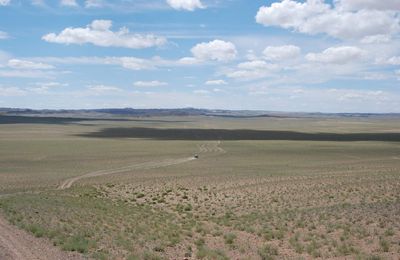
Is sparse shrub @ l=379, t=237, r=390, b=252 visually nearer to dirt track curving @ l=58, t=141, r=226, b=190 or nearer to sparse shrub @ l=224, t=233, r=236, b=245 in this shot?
sparse shrub @ l=224, t=233, r=236, b=245

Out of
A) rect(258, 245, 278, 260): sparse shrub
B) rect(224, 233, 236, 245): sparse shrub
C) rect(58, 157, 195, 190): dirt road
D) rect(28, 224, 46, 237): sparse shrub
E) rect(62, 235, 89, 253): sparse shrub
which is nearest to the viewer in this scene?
rect(62, 235, 89, 253): sparse shrub

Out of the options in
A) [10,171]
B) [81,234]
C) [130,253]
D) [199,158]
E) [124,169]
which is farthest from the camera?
[199,158]

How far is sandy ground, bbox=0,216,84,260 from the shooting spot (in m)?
14.0

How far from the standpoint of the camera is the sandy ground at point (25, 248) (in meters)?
14.0

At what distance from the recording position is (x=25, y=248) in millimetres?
14969

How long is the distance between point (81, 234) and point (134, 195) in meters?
16.7

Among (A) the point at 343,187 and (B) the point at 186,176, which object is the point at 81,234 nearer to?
(A) the point at 343,187

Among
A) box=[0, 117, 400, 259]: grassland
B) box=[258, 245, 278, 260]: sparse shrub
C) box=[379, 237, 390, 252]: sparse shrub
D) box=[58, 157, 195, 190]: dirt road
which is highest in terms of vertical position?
box=[379, 237, 390, 252]: sparse shrub

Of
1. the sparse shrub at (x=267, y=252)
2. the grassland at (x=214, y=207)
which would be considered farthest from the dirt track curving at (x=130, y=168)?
the sparse shrub at (x=267, y=252)

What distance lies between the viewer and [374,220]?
20.7 m

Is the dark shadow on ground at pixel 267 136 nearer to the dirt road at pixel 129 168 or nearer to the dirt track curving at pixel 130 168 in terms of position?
the dirt track curving at pixel 130 168

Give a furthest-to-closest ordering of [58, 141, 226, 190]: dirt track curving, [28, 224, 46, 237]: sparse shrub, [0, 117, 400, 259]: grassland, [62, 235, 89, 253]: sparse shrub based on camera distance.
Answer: [58, 141, 226, 190]: dirt track curving → [28, 224, 46, 237]: sparse shrub → [0, 117, 400, 259]: grassland → [62, 235, 89, 253]: sparse shrub

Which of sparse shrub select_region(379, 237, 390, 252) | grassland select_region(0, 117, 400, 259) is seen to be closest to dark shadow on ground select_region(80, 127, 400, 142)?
grassland select_region(0, 117, 400, 259)

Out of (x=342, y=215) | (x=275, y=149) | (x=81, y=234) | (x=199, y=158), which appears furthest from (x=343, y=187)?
(x=275, y=149)
